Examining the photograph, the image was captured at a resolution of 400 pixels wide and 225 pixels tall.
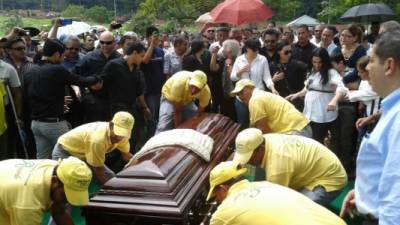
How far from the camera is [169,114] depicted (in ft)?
13.6

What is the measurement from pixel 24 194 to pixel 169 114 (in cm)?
218

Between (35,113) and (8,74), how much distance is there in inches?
Answer: 21.8

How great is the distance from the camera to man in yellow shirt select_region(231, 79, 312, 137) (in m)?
3.47

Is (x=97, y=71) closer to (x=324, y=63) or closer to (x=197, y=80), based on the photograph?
(x=197, y=80)

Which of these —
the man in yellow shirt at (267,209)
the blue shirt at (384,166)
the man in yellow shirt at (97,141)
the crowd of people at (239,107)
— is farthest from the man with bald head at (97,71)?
the blue shirt at (384,166)

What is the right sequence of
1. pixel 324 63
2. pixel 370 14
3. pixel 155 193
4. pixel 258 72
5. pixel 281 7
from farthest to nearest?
1. pixel 281 7
2. pixel 370 14
3. pixel 258 72
4. pixel 324 63
5. pixel 155 193

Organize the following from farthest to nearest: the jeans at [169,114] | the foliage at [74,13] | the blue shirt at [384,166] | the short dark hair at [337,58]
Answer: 1. the foliage at [74,13]
2. the short dark hair at [337,58]
3. the jeans at [169,114]
4. the blue shirt at [384,166]

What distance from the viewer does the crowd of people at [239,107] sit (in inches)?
70.2

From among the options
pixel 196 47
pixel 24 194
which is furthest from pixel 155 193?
pixel 196 47

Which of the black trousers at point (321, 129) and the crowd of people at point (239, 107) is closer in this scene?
the crowd of people at point (239, 107)

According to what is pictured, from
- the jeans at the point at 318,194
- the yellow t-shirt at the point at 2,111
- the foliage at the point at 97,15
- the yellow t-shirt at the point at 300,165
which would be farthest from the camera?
the foliage at the point at 97,15

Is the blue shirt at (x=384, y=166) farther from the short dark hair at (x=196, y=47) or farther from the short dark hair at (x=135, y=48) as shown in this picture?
the short dark hair at (x=196, y=47)

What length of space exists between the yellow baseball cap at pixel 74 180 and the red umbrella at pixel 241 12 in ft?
15.1

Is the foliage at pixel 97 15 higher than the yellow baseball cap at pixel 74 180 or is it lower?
lower
